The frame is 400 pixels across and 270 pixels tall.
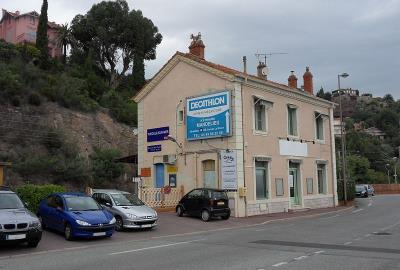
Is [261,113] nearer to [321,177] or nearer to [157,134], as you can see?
[157,134]

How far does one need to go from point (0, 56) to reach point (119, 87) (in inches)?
693

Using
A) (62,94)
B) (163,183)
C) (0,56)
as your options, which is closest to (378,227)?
(163,183)

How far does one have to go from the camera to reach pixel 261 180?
2680cm

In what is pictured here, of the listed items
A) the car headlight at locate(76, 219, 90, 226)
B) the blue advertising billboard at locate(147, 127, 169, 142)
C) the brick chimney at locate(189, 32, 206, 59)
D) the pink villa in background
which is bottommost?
the car headlight at locate(76, 219, 90, 226)

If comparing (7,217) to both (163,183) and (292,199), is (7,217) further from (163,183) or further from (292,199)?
(292,199)

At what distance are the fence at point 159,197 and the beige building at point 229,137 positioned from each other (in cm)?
6

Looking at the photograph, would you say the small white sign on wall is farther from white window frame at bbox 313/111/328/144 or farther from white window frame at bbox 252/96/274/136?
white window frame at bbox 313/111/328/144

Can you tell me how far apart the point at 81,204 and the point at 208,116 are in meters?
10.9

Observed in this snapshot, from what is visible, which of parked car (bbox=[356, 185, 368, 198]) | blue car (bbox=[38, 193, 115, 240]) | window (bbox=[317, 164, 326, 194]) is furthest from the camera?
parked car (bbox=[356, 185, 368, 198])

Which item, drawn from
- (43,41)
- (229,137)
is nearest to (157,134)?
(229,137)

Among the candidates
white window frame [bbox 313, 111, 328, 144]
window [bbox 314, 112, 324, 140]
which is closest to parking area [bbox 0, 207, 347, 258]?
white window frame [bbox 313, 111, 328, 144]

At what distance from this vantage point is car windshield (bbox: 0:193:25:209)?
14663 millimetres

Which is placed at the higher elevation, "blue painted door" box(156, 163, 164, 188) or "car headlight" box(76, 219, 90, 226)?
"blue painted door" box(156, 163, 164, 188)

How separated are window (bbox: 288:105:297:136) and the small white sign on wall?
0.76 metres
